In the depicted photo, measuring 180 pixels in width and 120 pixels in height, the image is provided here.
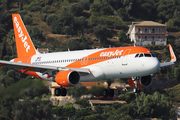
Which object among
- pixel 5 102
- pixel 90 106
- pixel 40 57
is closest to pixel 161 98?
pixel 90 106

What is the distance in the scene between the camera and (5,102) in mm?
150000

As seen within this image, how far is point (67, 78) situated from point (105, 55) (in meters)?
5.75

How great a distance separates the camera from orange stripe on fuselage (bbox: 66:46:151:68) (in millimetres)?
41162

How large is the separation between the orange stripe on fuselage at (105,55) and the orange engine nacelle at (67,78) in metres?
2.78

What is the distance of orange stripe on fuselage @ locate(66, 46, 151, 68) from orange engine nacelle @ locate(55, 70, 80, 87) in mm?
2784

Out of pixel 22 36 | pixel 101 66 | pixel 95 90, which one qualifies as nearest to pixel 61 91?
pixel 95 90

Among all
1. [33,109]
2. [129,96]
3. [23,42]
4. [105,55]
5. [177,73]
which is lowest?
[33,109]

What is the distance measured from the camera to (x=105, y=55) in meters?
43.4

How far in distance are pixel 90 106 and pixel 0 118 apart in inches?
1572

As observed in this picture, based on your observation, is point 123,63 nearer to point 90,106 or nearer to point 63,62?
point 63,62

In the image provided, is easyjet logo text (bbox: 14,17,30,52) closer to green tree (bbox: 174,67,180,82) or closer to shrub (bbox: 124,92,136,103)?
shrub (bbox: 124,92,136,103)

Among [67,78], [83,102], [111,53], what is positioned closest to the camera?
[67,78]

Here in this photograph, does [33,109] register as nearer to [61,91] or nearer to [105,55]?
[61,91]

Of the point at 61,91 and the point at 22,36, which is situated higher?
the point at 22,36
